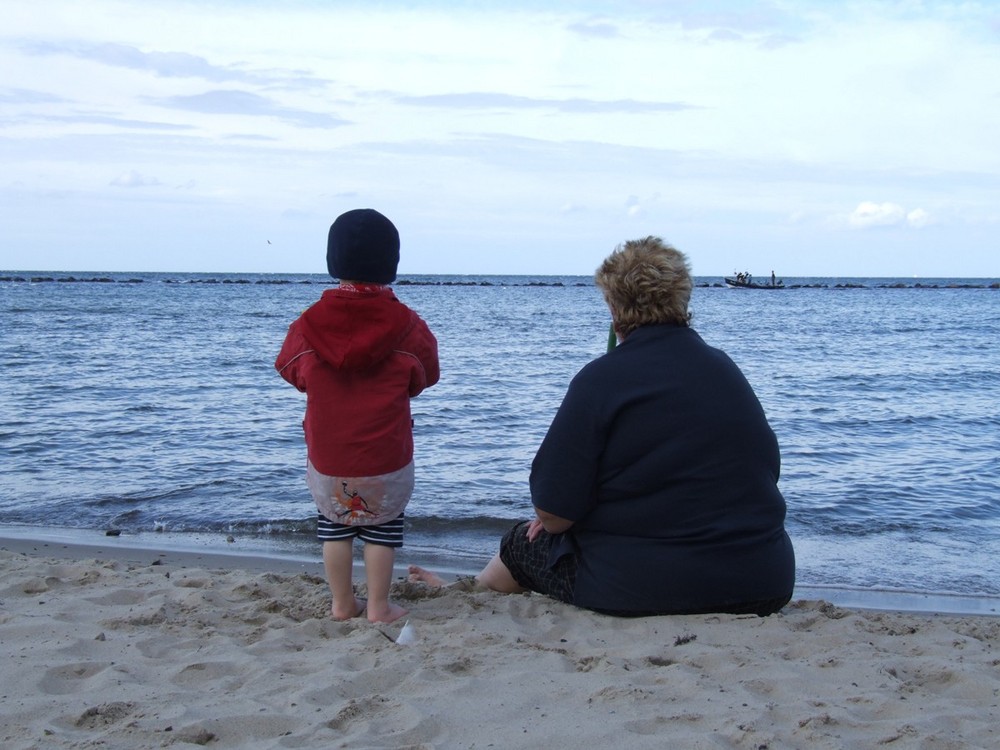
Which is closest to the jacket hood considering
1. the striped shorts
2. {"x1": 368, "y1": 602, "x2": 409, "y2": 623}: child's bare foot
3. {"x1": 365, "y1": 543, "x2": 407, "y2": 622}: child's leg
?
the striped shorts

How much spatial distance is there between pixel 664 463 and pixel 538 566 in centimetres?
85

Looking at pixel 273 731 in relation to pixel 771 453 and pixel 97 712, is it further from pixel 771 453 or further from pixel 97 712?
pixel 771 453

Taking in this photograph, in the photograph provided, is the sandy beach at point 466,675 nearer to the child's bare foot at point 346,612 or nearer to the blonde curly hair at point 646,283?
the child's bare foot at point 346,612

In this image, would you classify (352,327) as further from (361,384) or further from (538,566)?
(538,566)

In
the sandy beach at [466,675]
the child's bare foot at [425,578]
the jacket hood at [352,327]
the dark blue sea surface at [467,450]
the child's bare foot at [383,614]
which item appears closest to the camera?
the sandy beach at [466,675]

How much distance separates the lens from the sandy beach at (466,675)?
104 inches

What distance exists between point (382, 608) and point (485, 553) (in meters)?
2.16

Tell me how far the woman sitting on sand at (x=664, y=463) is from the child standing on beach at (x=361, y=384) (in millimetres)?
635

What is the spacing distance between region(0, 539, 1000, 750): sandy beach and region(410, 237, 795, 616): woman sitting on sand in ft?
0.65

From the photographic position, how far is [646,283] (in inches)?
139

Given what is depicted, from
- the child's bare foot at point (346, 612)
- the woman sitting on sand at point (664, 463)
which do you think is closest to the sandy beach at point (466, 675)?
the child's bare foot at point (346, 612)

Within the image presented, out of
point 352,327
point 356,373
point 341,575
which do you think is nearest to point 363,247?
point 352,327

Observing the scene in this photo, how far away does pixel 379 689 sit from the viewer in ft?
9.93

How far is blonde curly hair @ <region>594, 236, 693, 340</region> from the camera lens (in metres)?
3.53
